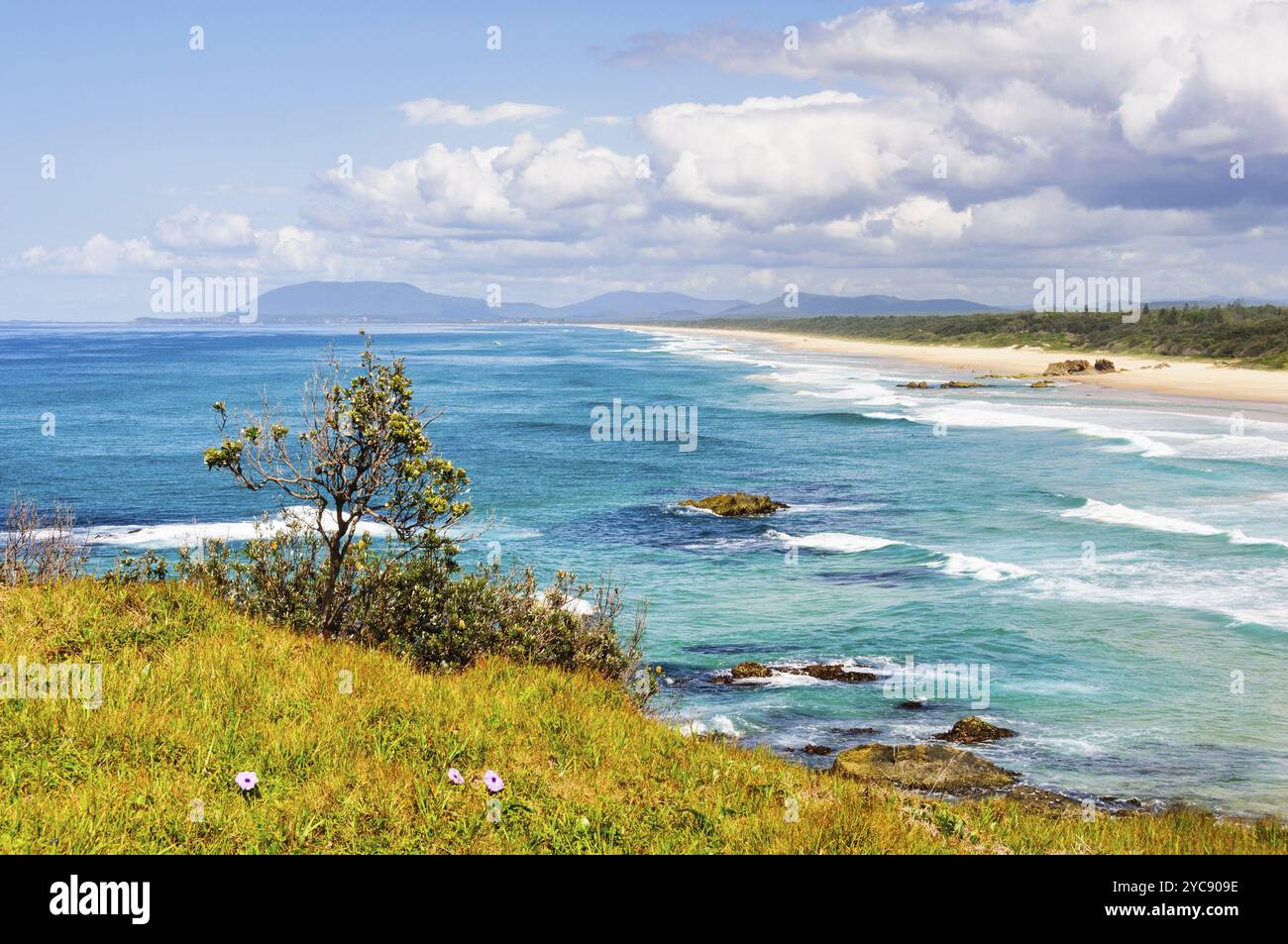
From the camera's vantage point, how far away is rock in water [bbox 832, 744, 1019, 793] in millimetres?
14094

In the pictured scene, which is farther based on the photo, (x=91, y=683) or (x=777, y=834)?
→ (x=91, y=683)

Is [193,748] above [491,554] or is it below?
above

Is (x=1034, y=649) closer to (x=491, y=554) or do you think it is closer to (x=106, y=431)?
(x=491, y=554)

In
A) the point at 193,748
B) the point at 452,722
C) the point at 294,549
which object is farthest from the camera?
the point at 294,549

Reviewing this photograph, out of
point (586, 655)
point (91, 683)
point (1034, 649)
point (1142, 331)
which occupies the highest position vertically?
point (1142, 331)

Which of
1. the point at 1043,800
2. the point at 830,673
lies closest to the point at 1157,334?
the point at 830,673

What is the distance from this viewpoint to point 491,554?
2983 centimetres

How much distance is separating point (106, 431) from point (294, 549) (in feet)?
184

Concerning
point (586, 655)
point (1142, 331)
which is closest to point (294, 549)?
point (586, 655)

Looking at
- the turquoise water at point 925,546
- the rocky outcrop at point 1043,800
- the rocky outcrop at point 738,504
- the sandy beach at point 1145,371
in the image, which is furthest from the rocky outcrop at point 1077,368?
the rocky outcrop at point 1043,800

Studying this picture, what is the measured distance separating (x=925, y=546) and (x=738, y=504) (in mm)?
8150

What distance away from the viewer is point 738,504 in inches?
1478

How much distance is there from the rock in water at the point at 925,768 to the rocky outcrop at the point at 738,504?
848 inches

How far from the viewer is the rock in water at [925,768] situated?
14.1 m
